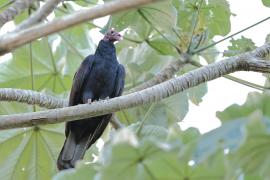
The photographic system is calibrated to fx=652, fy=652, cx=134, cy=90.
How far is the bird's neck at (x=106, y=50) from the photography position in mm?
5754

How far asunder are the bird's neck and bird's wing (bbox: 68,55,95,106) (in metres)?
0.11

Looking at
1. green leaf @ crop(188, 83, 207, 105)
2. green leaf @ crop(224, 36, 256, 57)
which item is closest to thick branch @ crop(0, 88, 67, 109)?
green leaf @ crop(224, 36, 256, 57)

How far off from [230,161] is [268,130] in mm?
164

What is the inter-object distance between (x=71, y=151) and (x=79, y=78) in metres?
0.72

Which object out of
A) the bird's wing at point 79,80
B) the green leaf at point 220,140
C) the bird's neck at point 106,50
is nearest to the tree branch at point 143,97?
the green leaf at point 220,140

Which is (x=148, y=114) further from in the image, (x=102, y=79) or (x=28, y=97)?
(x=102, y=79)

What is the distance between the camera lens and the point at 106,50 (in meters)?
5.80

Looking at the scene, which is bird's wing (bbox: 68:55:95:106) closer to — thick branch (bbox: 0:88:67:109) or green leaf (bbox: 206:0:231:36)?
thick branch (bbox: 0:88:67:109)

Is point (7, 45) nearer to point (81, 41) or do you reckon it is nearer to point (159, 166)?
point (159, 166)

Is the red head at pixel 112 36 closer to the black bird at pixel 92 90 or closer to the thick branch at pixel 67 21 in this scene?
the black bird at pixel 92 90

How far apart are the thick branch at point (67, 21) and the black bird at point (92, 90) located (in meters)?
2.95

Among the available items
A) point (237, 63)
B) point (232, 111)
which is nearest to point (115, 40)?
point (237, 63)

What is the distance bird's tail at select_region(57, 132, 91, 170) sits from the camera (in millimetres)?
4855

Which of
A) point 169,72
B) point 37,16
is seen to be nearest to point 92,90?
point 169,72
